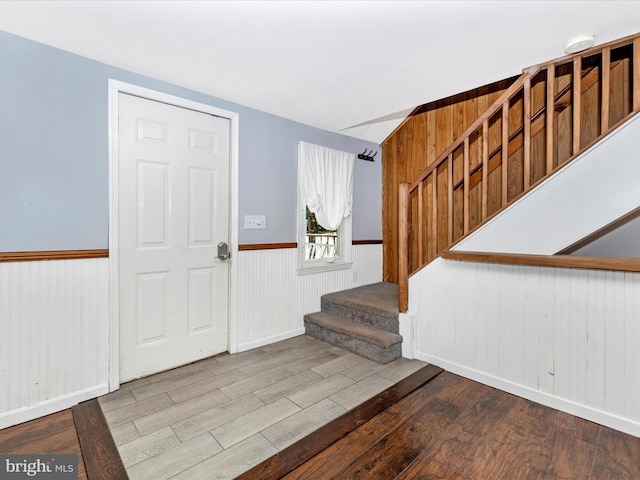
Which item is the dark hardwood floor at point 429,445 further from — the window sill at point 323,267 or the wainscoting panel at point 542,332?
the window sill at point 323,267

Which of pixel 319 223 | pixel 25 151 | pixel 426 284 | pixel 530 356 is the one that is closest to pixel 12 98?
pixel 25 151

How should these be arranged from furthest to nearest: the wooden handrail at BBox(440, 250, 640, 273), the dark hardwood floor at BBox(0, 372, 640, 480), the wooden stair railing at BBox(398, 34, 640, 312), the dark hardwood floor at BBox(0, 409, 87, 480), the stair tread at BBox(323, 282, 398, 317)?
the stair tread at BBox(323, 282, 398, 317) < the wooden stair railing at BBox(398, 34, 640, 312) < the wooden handrail at BBox(440, 250, 640, 273) < the dark hardwood floor at BBox(0, 409, 87, 480) < the dark hardwood floor at BBox(0, 372, 640, 480)

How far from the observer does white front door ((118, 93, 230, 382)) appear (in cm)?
241

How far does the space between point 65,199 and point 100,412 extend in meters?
1.43

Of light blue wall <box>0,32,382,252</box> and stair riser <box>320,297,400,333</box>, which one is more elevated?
light blue wall <box>0,32,382,252</box>

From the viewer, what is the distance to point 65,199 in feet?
6.89

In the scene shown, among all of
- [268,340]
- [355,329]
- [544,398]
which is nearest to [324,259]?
[355,329]

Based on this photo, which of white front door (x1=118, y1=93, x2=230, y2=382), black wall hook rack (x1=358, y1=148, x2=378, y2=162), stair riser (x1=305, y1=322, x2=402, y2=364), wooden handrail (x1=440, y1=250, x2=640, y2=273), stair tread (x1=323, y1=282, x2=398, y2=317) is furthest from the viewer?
black wall hook rack (x1=358, y1=148, x2=378, y2=162)

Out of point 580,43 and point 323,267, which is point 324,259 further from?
point 580,43

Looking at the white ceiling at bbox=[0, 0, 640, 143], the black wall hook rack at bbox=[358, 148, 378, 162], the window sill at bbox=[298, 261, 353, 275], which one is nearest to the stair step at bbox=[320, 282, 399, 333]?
the window sill at bbox=[298, 261, 353, 275]

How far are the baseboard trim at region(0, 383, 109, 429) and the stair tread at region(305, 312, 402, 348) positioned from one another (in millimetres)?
1914

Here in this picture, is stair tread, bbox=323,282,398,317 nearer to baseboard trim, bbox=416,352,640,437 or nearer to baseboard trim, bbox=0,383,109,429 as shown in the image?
baseboard trim, bbox=416,352,640,437

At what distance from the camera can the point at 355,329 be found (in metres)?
3.07

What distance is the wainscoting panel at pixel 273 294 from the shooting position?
304 cm
